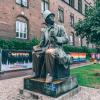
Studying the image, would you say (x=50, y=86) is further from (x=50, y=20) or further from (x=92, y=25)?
(x=92, y=25)

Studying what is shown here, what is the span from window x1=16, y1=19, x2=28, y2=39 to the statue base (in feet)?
42.9

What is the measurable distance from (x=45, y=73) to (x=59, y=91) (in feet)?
3.07

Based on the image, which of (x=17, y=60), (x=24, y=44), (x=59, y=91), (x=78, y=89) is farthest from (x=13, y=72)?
(x=59, y=91)

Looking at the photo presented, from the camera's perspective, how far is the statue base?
5.78 m

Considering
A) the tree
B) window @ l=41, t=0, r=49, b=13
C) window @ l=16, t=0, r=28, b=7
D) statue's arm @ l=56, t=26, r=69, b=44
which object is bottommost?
statue's arm @ l=56, t=26, r=69, b=44

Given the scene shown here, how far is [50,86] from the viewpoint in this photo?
5.83 meters

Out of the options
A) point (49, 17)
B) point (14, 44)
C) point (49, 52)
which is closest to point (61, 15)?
point (14, 44)

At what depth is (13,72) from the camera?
43.4 feet

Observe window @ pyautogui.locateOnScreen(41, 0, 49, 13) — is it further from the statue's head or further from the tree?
the statue's head

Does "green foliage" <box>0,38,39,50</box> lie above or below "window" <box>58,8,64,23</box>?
below

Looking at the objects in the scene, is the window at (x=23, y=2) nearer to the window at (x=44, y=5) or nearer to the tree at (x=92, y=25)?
the window at (x=44, y=5)

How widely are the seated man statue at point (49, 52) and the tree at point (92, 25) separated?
15.7 ft

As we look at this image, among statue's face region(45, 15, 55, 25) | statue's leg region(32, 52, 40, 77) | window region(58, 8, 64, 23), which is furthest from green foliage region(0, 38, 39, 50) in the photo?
window region(58, 8, 64, 23)

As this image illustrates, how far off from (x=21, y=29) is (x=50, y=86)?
14.4m
